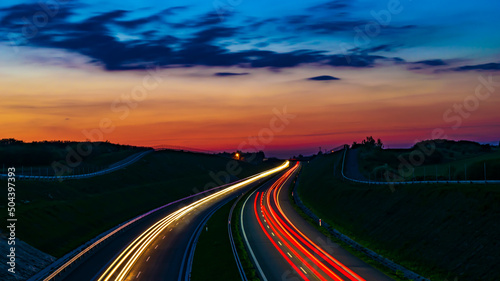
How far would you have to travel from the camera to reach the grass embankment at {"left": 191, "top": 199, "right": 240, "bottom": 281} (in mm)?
44281

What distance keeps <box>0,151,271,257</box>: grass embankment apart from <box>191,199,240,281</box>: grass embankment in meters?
14.9

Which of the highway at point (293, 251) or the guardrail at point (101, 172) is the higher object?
the guardrail at point (101, 172)

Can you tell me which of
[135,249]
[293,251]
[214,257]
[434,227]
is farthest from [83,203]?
[434,227]

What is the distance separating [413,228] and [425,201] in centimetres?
644

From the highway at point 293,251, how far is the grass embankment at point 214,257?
8.81ft

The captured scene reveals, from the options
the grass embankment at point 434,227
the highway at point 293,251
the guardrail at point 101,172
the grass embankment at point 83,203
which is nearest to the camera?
the grass embankment at point 434,227

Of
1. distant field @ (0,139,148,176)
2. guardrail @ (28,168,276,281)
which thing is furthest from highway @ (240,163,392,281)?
distant field @ (0,139,148,176)

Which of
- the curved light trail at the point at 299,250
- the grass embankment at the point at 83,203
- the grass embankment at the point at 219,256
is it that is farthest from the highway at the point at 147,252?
the curved light trail at the point at 299,250

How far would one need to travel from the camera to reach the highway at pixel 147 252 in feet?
144

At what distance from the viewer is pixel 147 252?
5362 cm

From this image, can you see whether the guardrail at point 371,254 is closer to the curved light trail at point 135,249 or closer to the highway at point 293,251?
the highway at point 293,251

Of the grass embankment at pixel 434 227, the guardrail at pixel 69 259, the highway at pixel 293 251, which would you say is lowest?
the highway at pixel 293 251

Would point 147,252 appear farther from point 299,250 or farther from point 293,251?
point 299,250

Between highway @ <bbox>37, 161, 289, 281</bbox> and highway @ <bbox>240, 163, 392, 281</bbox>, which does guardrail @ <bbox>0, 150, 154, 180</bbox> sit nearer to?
highway @ <bbox>37, 161, 289, 281</bbox>
